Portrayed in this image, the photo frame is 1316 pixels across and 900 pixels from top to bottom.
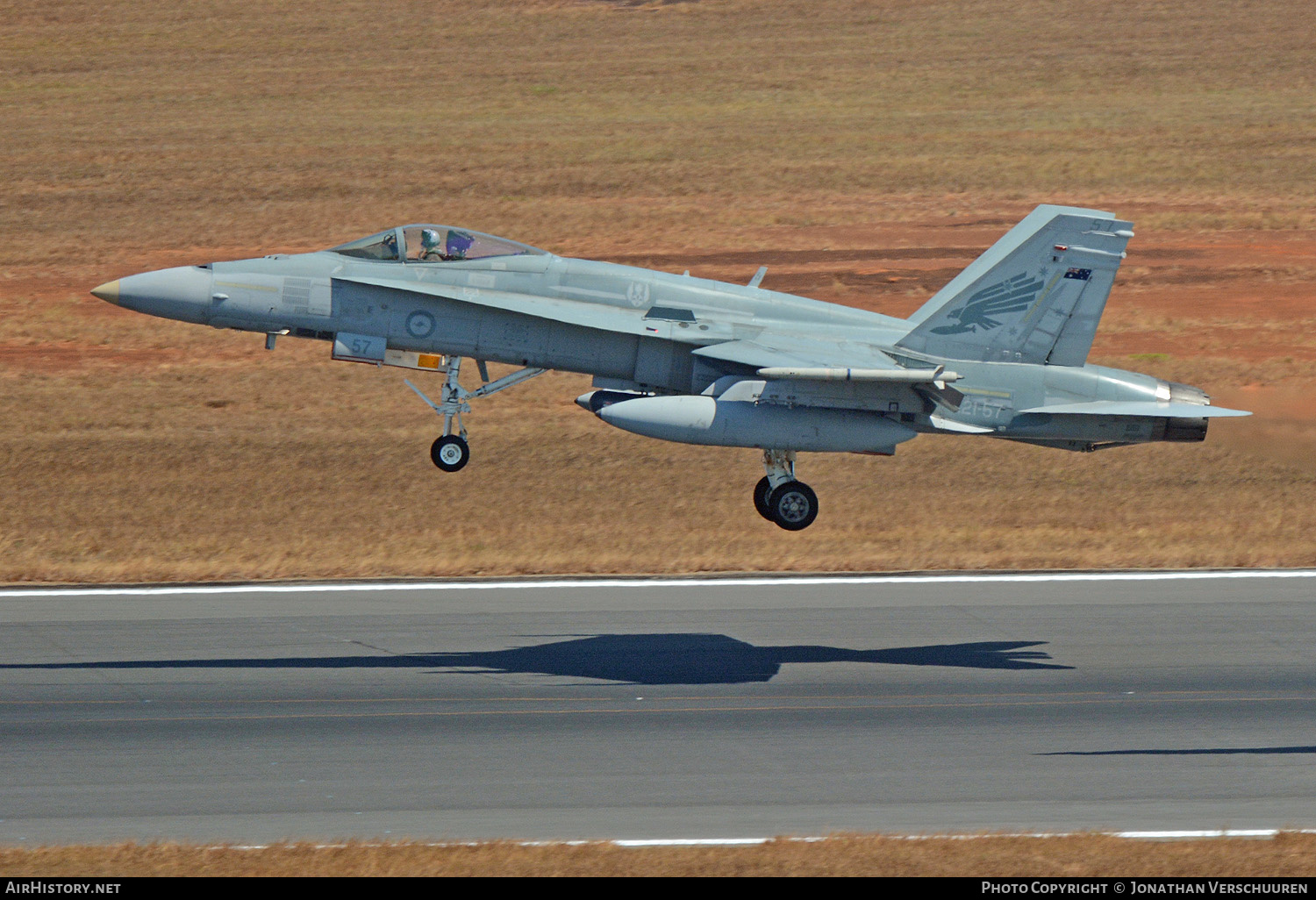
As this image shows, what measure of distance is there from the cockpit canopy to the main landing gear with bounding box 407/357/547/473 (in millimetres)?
1575

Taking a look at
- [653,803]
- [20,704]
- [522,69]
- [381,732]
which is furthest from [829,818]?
[522,69]

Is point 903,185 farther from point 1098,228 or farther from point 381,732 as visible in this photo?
point 381,732

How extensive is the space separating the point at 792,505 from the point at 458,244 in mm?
6401

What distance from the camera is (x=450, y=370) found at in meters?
23.6

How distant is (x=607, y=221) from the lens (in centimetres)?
5259

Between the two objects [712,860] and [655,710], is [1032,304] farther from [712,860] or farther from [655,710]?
[712,860]

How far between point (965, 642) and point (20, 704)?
45.7 feet

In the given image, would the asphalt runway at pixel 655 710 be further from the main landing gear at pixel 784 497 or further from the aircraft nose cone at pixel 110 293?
the aircraft nose cone at pixel 110 293

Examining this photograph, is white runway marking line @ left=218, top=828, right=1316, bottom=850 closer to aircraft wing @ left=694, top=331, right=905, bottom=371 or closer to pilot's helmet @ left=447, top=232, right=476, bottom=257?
aircraft wing @ left=694, top=331, right=905, bottom=371

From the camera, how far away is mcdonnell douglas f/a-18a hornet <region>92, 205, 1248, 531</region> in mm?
22516

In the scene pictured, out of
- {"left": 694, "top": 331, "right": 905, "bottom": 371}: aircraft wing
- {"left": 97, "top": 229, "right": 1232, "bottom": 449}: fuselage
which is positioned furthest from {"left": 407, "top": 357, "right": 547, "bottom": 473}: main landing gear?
{"left": 694, "top": 331, "right": 905, "bottom": 371}: aircraft wing

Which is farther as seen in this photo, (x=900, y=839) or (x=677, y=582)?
(x=677, y=582)

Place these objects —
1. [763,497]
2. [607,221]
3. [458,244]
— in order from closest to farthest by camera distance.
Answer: [458,244] → [763,497] → [607,221]

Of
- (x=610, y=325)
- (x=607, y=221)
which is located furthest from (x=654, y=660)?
(x=607, y=221)
